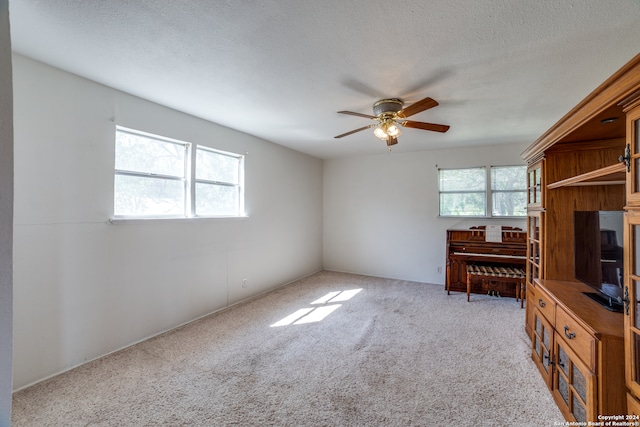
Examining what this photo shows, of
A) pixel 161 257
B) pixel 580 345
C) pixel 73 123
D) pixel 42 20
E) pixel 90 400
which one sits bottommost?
pixel 90 400

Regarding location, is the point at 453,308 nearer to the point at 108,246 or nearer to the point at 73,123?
the point at 108,246

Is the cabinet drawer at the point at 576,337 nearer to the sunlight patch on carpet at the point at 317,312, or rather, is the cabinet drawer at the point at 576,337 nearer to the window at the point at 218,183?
the sunlight patch on carpet at the point at 317,312

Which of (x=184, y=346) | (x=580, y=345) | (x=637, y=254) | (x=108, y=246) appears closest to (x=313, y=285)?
(x=184, y=346)

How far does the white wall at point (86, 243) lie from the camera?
6.87ft

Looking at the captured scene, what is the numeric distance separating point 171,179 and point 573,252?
13.1 ft

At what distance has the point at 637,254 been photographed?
1254mm

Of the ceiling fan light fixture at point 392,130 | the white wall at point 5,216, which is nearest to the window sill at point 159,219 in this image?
the white wall at point 5,216

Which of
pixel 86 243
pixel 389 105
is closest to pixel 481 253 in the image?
pixel 389 105

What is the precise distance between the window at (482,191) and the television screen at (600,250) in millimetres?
2505

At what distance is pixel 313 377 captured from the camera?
2.21 m

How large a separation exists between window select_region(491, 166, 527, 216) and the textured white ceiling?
5.37 feet

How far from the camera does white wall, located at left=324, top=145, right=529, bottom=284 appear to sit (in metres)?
4.91

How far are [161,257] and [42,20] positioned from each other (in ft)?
6.93

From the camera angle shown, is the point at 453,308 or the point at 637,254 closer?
the point at 637,254
